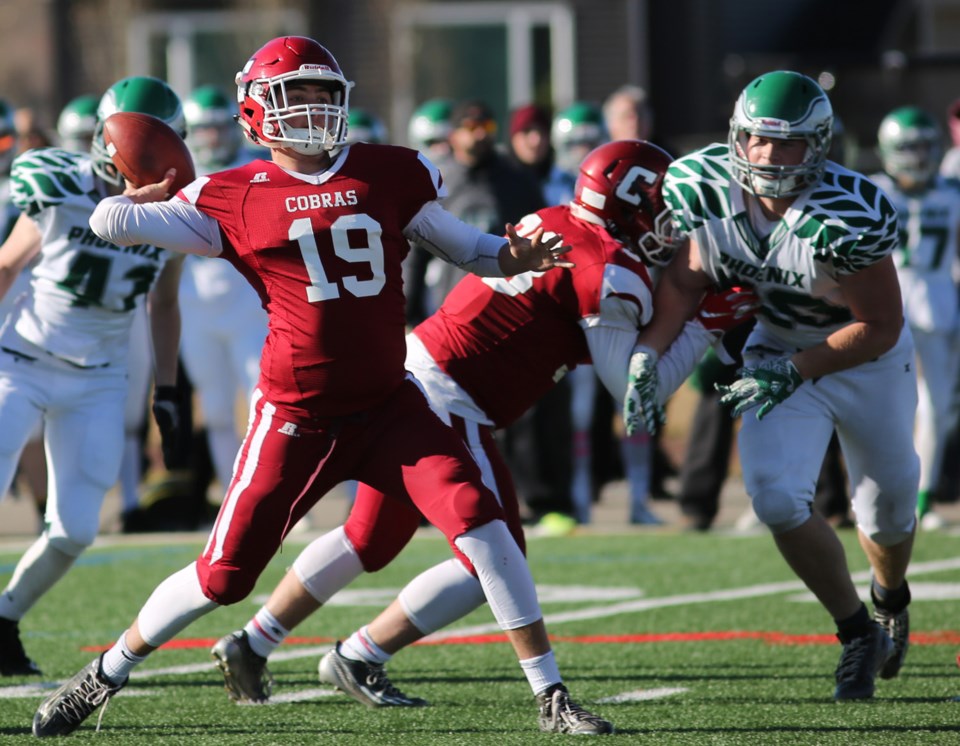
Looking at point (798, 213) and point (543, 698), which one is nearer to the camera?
point (543, 698)

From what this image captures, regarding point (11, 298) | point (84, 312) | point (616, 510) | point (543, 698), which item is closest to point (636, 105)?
point (616, 510)

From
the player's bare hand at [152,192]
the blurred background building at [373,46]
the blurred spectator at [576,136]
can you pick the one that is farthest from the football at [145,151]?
the blurred background building at [373,46]

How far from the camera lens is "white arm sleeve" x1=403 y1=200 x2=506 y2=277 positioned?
14.1 feet

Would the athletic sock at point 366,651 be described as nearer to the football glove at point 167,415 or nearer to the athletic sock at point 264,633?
the athletic sock at point 264,633

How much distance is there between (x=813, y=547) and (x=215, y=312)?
4.50m

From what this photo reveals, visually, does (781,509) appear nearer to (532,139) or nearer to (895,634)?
(895,634)

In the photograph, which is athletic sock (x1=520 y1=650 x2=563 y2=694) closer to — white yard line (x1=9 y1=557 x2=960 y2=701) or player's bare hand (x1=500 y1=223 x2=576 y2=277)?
white yard line (x1=9 y1=557 x2=960 y2=701)

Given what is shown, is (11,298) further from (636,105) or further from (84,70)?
(84,70)

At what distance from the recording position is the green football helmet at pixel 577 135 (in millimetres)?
9586

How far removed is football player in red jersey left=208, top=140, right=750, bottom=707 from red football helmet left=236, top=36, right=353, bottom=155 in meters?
0.70

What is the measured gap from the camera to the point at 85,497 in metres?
5.13

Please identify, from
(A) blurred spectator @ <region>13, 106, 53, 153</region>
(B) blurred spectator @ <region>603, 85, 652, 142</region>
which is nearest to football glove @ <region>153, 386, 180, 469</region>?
(A) blurred spectator @ <region>13, 106, 53, 153</region>

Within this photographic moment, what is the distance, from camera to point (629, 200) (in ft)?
15.4

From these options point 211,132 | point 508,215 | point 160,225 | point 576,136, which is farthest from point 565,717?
point 576,136
